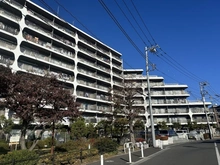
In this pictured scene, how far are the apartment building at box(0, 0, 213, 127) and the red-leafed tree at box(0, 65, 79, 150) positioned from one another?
263 inches

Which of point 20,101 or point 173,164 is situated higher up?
point 20,101

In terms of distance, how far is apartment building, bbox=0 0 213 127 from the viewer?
30.1 metres

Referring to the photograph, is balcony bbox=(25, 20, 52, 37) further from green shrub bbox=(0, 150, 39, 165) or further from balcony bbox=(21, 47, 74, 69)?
green shrub bbox=(0, 150, 39, 165)

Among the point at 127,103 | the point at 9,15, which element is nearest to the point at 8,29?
the point at 9,15

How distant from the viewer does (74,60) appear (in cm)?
4041

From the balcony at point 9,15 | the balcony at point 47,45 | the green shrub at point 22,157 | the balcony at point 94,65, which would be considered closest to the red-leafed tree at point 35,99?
the green shrub at point 22,157

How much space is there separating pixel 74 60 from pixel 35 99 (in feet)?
103

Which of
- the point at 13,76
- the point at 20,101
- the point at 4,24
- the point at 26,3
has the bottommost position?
the point at 20,101

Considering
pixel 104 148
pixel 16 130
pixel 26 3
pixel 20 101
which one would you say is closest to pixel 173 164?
pixel 104 148

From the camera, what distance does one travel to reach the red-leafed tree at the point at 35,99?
9.49 metres

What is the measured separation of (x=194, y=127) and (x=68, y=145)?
47530mm

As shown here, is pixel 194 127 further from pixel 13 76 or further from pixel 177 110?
pixel 13 76

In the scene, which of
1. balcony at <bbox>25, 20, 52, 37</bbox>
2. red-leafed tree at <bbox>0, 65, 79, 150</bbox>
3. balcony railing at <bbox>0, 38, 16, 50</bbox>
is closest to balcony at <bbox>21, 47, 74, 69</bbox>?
balcony railing at <bbox>0, 38, 16, 50</bbox>

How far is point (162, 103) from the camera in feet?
200
